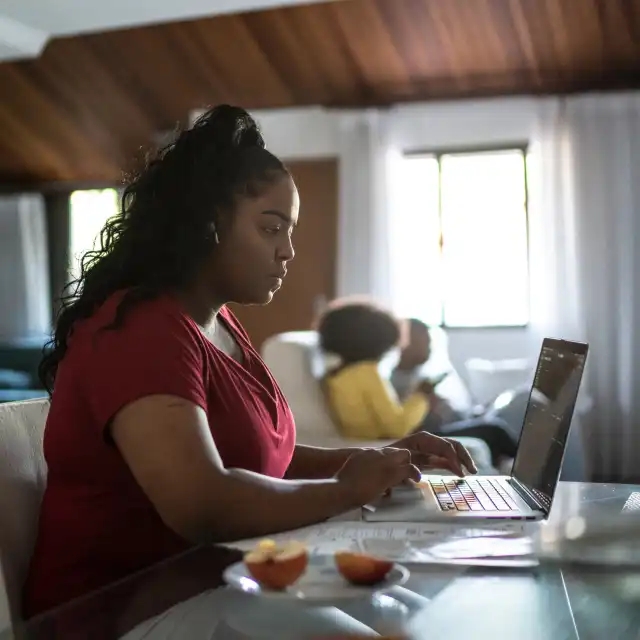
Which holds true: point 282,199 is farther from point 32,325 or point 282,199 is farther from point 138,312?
point 32,325

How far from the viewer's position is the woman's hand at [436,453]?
4.62 ft

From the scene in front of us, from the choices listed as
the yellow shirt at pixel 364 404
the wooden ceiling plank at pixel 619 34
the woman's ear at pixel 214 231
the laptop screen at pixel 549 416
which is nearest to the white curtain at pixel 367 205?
the wooden ceiling plank at pixel 619 34

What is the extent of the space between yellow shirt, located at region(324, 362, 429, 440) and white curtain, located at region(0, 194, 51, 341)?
3.54 m

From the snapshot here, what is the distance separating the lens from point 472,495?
1.30 m

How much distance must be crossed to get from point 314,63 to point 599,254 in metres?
1.85

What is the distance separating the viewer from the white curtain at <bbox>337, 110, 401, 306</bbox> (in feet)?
16.0

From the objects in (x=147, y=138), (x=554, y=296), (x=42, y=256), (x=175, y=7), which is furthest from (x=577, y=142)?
(x=42, y=256)

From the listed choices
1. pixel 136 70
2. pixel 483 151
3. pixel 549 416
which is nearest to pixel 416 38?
pixel 483 151

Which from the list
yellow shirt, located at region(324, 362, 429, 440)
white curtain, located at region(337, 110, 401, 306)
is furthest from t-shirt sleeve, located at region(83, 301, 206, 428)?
white curtain, located at region(337, 110, 401, 306)

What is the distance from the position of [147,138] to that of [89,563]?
4.54 m

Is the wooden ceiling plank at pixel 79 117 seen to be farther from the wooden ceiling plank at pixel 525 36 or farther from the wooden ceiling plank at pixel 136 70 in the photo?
the wooden ceiling plank at pixel 525 36

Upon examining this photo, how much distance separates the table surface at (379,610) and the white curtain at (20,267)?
5274 millimetres

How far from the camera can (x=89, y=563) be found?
1075 millimetres

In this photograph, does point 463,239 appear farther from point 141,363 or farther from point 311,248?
point 141,363
